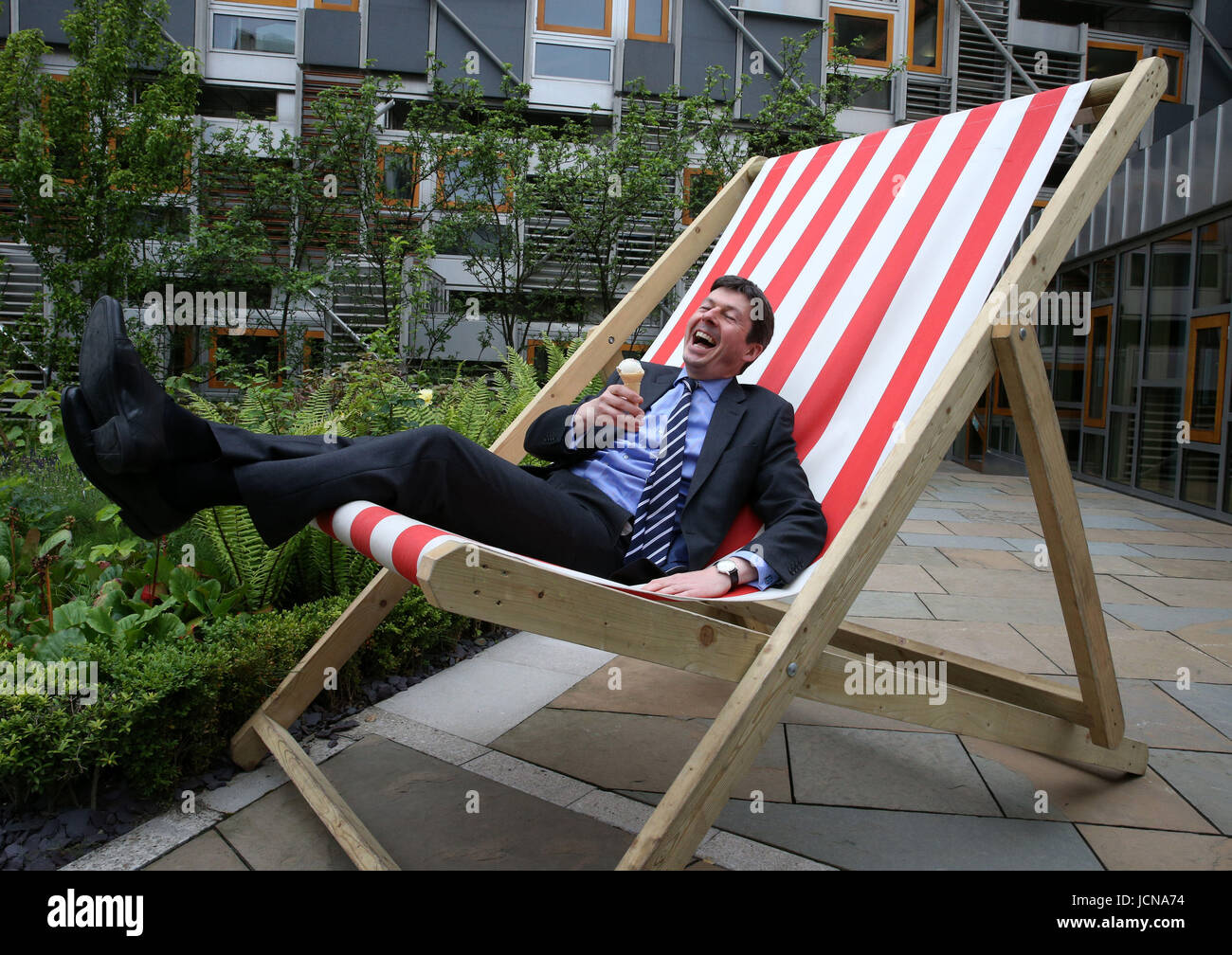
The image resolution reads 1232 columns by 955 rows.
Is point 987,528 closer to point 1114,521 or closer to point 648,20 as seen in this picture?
point 1114,521

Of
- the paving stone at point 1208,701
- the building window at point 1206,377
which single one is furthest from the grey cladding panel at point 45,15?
the paving stone at point 1208,701

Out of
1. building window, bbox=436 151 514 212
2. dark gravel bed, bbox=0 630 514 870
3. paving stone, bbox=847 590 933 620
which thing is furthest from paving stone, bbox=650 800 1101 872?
building window, bbox=436 151 514 212

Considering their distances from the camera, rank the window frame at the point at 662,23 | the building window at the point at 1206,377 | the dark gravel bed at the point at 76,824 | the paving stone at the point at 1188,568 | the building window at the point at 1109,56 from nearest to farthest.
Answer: the dark gravel bed at the point at 76,824 < the paving stone at the point at 1188,568 < the building window at the point at 1206,377 < the window frame at the point at 662,23 < the building window at the point at 1109,56

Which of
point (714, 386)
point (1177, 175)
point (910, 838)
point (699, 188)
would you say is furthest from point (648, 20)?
point (910, 838)

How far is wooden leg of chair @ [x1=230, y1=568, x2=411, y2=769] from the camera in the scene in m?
2.20

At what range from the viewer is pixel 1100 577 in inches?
182

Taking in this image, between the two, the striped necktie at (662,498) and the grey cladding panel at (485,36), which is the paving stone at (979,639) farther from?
the grey cladding panel at (485,36)

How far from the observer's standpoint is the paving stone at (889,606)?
3.79 metres

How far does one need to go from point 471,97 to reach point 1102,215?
21.7 feet

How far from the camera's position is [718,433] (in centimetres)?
227

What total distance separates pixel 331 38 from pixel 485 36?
192 centimetres

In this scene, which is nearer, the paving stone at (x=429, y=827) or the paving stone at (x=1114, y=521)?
the paving stone at (x=429, y=827)

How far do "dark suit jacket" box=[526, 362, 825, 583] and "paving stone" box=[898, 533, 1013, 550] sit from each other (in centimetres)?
347
